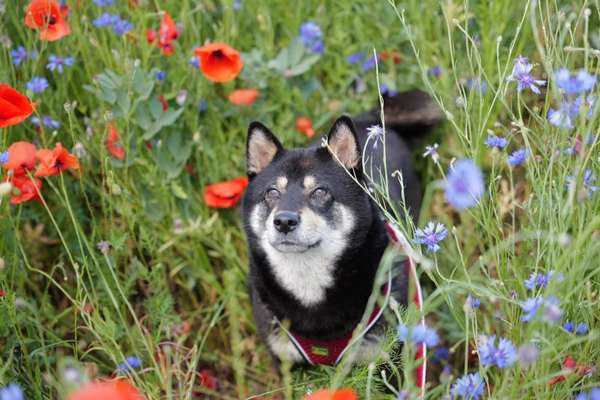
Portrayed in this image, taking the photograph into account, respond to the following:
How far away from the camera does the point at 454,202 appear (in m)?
1.22

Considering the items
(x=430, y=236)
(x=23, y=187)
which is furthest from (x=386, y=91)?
(x=23, y=187)

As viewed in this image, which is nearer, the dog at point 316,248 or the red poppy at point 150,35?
the dog at point 316,248

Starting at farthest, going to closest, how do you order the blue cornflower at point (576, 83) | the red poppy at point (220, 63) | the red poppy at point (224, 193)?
the red poppy at point (224, 193), the red poppy at point (220, 63), the blue cornflower at point (576, 83)

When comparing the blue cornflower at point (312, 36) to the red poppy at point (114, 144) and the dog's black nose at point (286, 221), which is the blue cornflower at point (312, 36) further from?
the dog's black nose at point (286, 221)

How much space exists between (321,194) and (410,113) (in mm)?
1072

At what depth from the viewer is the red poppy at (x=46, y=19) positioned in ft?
8.76

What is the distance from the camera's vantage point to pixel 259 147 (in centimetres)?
273

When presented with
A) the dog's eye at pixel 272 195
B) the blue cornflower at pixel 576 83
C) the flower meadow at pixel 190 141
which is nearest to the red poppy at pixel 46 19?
the flower meadow at pixel 190 141

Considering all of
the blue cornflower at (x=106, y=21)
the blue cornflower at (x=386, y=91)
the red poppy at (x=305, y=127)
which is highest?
the blue cornflower at (x=106, y=21)

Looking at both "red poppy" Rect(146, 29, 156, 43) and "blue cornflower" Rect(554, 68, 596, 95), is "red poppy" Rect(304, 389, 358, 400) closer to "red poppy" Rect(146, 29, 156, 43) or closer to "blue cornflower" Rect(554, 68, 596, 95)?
"blue cornflower" Rect(554, 68, 596, 95)

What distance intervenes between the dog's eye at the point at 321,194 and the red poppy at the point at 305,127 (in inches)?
33.1

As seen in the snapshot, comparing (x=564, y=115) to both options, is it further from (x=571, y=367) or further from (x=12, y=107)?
(x=12, y=107)

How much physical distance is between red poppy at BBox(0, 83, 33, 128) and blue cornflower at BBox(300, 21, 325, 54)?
55.7 inches

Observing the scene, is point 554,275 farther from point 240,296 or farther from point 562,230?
point 240,296
